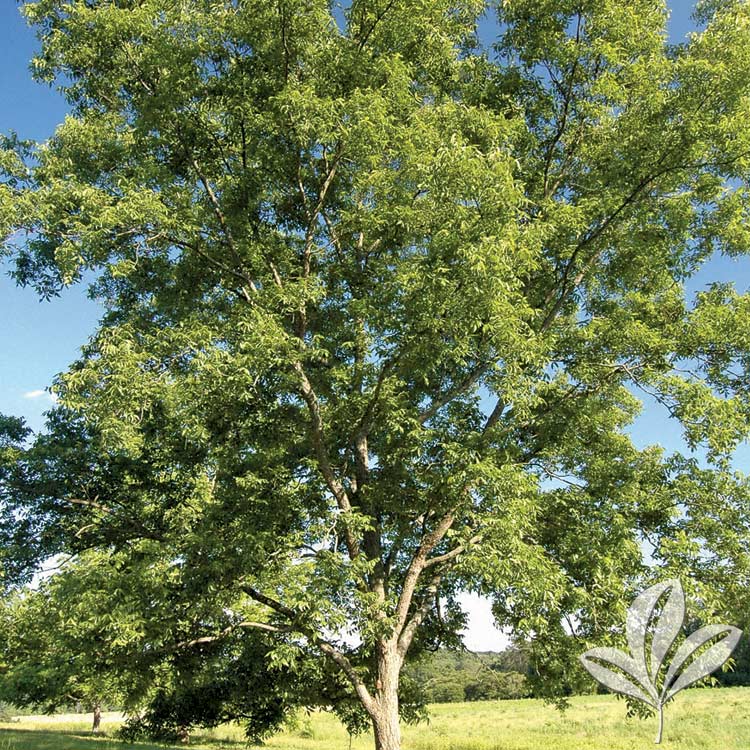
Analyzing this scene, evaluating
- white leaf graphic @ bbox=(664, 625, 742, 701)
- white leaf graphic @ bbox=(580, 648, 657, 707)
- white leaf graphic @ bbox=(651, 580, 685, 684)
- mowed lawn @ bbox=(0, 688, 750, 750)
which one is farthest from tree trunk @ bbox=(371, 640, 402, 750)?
mowed lawn @ bbox=(0, 688, 750, 750)

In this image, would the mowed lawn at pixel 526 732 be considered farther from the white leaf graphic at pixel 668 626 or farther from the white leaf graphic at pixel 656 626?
the white leaf graphic at pixel 668 626

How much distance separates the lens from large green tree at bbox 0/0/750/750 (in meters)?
8.94

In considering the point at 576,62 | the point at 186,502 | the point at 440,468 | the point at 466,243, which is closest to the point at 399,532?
the point at 440,468

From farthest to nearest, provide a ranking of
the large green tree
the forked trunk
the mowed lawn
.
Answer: the mowed lawn < the forked trunk < the large green tree

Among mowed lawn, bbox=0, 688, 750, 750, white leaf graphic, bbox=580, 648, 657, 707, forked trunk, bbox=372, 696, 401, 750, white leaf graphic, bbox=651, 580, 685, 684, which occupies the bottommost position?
mowed lawn, bbox=0, 688, 750, 750

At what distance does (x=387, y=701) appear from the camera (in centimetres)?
1015

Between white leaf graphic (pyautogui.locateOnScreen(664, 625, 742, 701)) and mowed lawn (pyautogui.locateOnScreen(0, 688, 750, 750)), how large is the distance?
1260 centimetres

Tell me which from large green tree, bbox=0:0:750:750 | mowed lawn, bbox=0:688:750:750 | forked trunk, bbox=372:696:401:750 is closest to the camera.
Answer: large green tree, bbox=0:0:750:750

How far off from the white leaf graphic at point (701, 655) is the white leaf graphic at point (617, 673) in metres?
0.46

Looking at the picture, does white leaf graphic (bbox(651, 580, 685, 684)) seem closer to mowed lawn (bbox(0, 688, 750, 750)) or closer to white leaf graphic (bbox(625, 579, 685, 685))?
white leaf graphic (bbox(625, 579, 685, 685))

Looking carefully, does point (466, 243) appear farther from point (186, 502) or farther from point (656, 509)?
point (186, 502)

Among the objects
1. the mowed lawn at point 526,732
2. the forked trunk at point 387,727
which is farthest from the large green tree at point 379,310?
the mowed lawn at point 526,732

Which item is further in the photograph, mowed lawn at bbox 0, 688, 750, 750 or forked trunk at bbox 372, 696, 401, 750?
mowed lawn at bbox 0, 688, 750, 750

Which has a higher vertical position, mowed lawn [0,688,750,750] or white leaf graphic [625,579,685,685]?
white leaf graphic [625,579,685,685]
